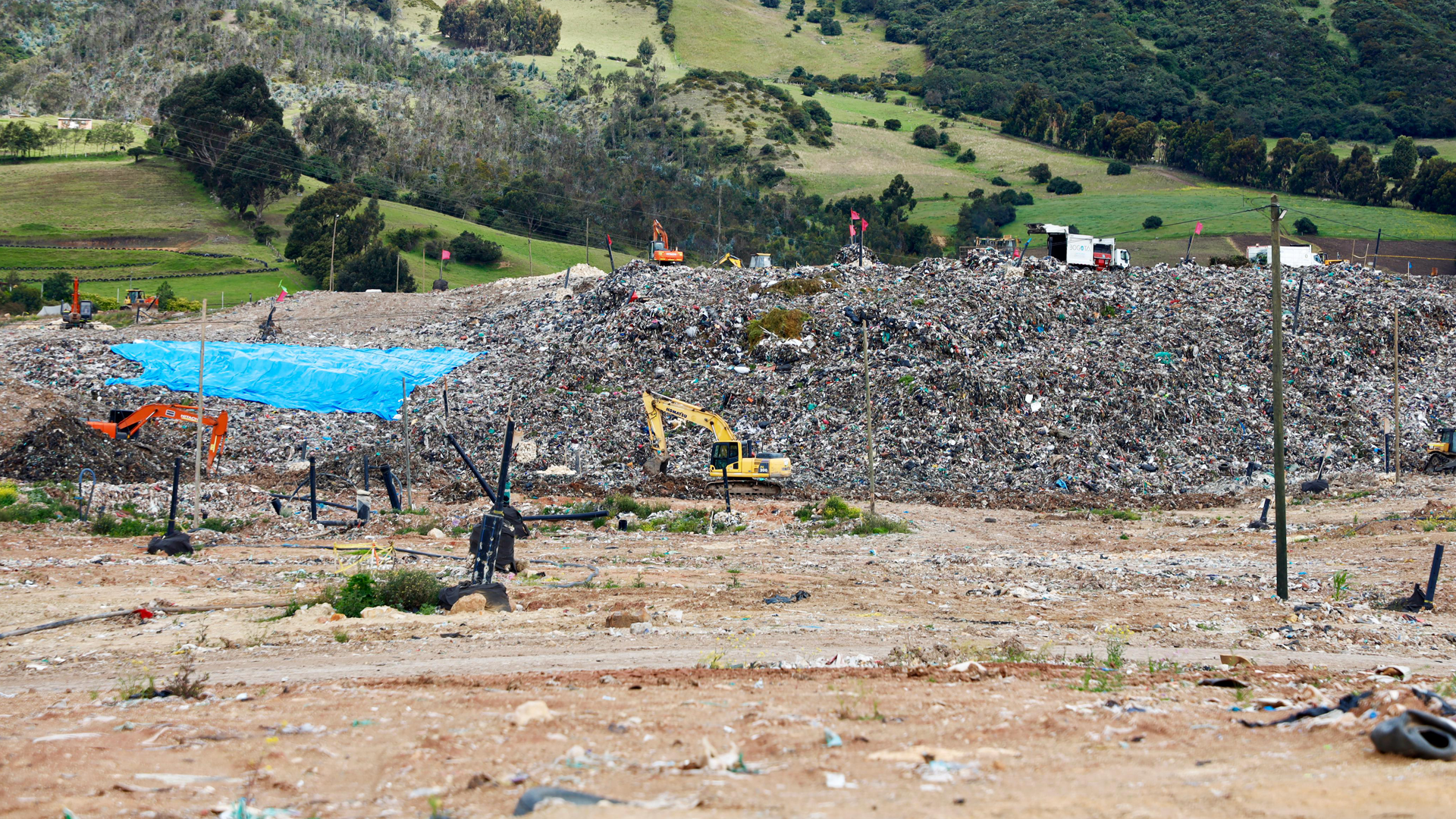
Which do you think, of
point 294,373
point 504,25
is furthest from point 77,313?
point 504,25

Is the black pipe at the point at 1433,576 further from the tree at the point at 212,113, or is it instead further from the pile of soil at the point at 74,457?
the tree at the point at 212,113

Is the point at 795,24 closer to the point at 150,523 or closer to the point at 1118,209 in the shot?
the point at 1118,209

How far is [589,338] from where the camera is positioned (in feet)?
88.4

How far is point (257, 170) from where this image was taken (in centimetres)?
5459

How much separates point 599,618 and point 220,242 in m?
47.8

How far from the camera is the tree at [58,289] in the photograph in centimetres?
3975

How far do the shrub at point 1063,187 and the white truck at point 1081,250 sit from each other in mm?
39278

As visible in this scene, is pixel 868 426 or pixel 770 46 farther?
pixel 770 46

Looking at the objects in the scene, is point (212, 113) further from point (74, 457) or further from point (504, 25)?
point (504, 25)

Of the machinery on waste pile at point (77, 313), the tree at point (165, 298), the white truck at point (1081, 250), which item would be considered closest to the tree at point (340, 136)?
the tree at point (165, 298)

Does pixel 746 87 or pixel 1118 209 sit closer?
pixel 1118 209

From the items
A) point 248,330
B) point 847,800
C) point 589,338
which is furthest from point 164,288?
point 847,800

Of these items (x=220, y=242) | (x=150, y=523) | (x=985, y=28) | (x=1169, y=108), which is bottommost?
(x=150, y=523)

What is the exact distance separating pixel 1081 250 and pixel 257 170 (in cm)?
4330
